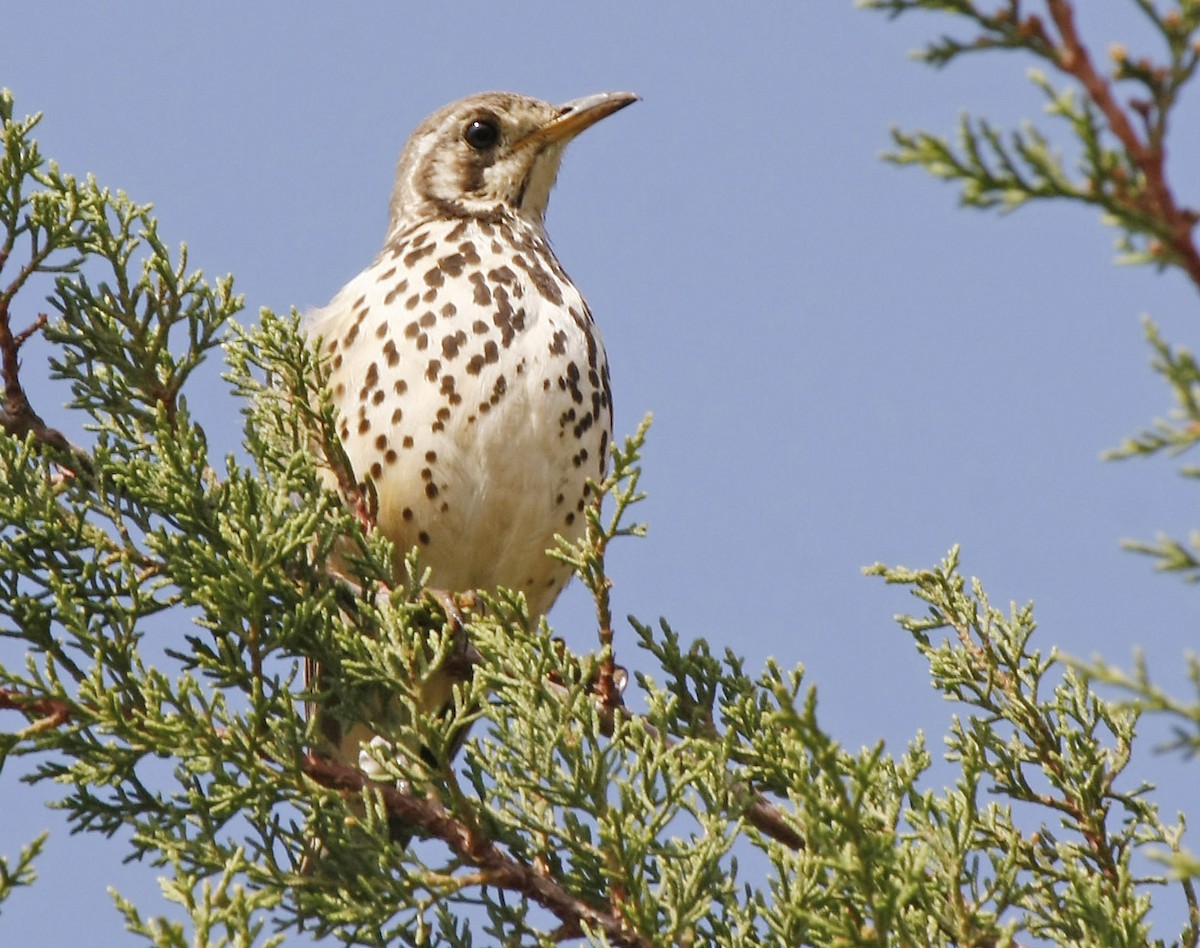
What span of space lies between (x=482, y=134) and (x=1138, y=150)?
4.34 metres

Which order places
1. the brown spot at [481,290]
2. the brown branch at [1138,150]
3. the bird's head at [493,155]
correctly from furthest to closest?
the bird's head at [493,155] → the brown spot at [481,290] → the brown branch at [1138,150]

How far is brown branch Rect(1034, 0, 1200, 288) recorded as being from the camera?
1.98 metres

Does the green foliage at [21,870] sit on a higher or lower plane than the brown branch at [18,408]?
lower

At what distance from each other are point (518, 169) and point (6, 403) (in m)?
2.44

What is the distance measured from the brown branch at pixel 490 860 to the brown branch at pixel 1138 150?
178cm

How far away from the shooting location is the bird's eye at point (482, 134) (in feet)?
20.0

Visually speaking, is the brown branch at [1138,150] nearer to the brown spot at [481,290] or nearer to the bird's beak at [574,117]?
the brown spot at [481,290]

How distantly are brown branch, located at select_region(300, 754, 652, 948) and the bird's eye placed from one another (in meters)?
3.13

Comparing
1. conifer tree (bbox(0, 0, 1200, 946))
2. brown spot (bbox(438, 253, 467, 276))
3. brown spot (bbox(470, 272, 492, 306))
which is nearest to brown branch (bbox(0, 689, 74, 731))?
conifer tree (bbox(0, 0, 1200, 946))

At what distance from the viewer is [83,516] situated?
3.75 m

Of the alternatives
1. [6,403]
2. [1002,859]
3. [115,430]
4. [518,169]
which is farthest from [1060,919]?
[518,169]

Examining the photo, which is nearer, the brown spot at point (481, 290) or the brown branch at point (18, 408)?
the brown branch at point (18, 408)

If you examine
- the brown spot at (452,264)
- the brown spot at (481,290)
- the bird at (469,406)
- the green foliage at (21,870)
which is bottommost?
the green foliage at (21,870)

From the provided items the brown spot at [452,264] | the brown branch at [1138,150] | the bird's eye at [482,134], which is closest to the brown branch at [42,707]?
the brown spot at [452,264]
